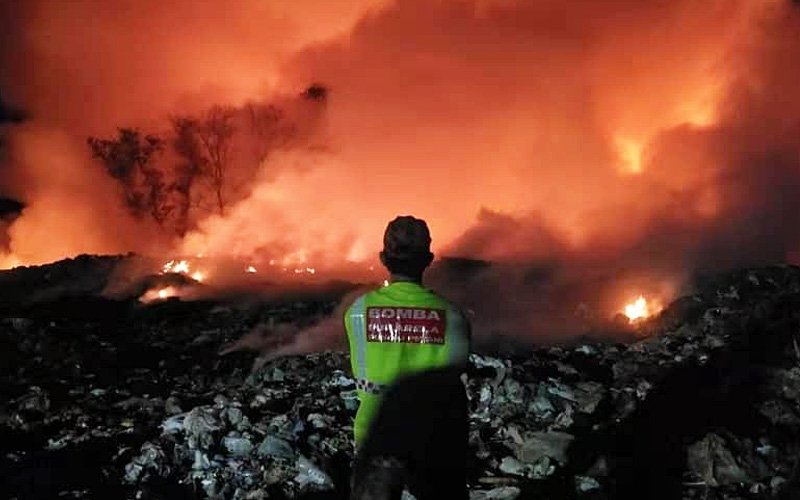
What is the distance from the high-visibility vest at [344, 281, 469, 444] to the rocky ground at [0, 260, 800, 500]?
2831 millimetres

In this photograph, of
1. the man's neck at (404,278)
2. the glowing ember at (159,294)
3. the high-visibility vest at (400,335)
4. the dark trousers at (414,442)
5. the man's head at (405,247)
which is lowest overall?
the dark trousers at (414,442)

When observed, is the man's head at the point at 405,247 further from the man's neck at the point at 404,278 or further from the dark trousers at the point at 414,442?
the dark trousers at the point at 414,442

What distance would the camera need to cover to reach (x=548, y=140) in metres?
21.4

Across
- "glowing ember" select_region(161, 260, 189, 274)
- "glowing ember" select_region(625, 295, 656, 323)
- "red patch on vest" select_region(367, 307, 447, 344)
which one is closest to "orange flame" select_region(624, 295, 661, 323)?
"glowing ember" select_region(625, 295, 656, 323)

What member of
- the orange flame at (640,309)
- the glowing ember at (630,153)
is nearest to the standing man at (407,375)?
the orange flame at (640,309)

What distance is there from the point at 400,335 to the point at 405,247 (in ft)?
1.14

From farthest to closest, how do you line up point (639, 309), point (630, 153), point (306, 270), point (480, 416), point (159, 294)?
1. point (630, 153)
2. point (306, 270)
3. point (159, 294)
4. point (639, 309)
5. point (480, 416)

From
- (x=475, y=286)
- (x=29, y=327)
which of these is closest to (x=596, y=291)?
(x=475, y=286)

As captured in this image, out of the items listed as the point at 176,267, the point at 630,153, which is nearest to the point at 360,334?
the point at 176,267

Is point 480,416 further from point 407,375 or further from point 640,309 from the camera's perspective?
point 640,309

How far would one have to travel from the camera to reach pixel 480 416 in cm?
754

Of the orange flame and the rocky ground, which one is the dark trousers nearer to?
the rocky ground

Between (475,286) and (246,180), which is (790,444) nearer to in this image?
(475,286)

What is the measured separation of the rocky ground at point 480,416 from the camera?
599 cm
